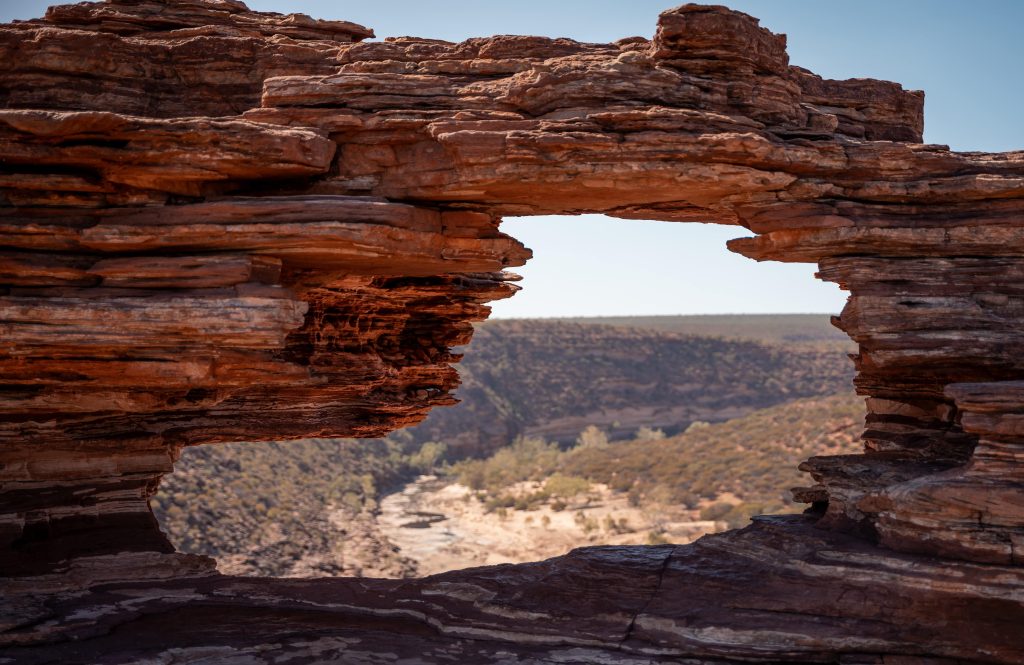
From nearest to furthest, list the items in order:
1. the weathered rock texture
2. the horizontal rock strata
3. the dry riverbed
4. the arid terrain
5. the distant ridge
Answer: the horizontal rock strata
the weathered rock texture
the arid terrain
the dry riverbed
the distant ridge

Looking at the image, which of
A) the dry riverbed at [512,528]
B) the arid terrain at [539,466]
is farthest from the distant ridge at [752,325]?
the dry riverbed at [512,528]

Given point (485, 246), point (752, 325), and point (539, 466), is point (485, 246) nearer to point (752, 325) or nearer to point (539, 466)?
point (539, 466)

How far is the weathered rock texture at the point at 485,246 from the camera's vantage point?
1156 cm

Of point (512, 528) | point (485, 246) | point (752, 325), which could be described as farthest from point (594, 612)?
point (752, 325)

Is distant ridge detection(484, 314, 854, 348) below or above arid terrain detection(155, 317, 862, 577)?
above

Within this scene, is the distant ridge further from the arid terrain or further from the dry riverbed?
the dry riverbed

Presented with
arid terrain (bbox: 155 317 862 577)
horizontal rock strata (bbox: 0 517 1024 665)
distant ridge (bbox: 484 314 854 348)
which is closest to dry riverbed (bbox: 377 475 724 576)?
arid terrain (bbox: 155 317 862 577)

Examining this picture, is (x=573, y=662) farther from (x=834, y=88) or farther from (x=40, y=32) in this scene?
(x=40, y=32)

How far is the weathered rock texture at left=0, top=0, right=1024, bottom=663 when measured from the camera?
1156 cm

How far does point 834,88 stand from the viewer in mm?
14445

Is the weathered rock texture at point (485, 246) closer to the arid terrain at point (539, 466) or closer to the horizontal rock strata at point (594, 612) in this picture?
the horizontal rock strata at point (594, 612)

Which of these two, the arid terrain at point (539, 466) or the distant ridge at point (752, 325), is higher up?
the distant ridge at point (752, 325)

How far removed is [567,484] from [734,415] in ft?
72.9

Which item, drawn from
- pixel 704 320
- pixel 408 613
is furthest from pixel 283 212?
pixel 704 320
